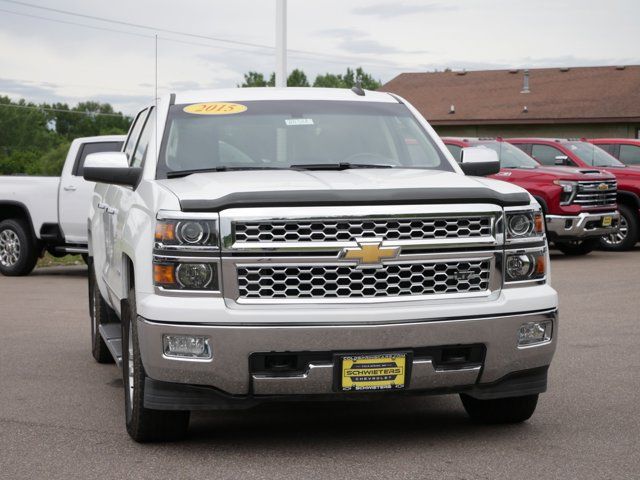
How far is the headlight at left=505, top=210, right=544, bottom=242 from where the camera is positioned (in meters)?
6.04

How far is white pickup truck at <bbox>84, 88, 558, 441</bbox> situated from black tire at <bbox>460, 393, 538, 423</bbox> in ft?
1.03

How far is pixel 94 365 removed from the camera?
9.02 metres

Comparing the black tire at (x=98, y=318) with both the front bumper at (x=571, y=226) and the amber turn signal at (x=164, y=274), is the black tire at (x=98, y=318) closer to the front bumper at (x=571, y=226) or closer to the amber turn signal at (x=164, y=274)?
the amber turn signal at (x=164, y=274)

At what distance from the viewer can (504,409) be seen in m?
6.59

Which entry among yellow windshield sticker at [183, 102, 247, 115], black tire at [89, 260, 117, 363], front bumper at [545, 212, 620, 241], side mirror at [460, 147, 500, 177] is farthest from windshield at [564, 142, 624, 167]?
→ yellow windshield sticker at [183, 102, 247, 115]

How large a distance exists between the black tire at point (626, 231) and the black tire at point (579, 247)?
611 mm

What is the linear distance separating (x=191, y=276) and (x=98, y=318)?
3499mm

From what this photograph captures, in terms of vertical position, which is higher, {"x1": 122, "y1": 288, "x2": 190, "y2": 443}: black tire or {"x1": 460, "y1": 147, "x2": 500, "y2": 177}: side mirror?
{"x1": 460, "y1": 147, "x2": 500, "y2": 177}: side mirror

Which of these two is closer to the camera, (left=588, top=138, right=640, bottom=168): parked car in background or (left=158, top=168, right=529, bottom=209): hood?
(left=158, top=168, right=529, bottom=209): hood

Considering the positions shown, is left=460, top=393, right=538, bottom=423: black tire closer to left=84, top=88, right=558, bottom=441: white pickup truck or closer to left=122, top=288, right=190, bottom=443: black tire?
left=84, top=88, right=558, bottom=441: white pickup truck

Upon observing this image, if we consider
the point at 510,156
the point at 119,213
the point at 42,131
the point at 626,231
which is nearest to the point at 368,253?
the point at 119,213

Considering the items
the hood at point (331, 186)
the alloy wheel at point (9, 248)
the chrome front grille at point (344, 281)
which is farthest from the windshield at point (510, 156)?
the chrome front grille at point (344, 281)

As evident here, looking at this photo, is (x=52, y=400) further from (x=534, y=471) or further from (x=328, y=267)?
(x=534, y=471)

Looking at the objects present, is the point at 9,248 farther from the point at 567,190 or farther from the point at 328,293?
the point at 328,293
